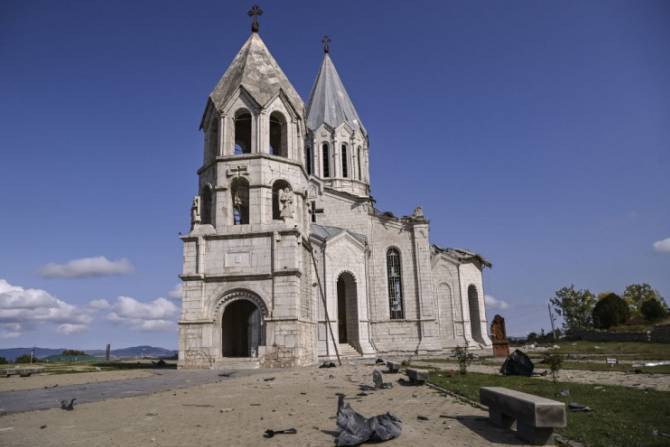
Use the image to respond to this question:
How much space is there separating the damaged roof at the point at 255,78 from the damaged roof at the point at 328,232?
24.6 feet

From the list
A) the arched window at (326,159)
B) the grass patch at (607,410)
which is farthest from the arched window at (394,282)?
the grass patch at (607,410)

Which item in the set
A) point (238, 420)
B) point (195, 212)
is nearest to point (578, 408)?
point (238, 420)

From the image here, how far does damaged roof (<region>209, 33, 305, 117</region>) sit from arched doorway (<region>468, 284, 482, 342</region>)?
20.2 m

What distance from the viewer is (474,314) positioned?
36.7 meters

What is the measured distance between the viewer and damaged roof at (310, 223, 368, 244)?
28.3m

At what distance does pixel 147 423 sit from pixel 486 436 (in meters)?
5.07

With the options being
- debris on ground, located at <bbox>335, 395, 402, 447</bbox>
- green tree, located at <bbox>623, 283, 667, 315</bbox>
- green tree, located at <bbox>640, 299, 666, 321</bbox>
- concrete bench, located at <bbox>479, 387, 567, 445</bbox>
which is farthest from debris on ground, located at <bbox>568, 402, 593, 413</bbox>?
green tree, located at <bbox>623, 283, 667, 315</bbox>

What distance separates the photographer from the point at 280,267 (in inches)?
792

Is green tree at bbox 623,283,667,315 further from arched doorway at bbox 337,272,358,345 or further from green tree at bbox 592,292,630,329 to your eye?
arched doorway at bbox 337,272,358,345

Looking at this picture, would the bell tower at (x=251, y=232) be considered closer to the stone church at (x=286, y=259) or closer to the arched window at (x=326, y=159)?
the stone church at (x=286, y=259)

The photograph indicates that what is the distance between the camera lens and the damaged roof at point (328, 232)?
92.8 ft

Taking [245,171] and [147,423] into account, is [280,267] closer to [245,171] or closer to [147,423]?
[245,171]

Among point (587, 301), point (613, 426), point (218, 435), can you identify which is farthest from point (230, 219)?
point (587, 301)

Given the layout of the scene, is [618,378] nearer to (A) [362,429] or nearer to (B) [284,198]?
(A) [362,429]
